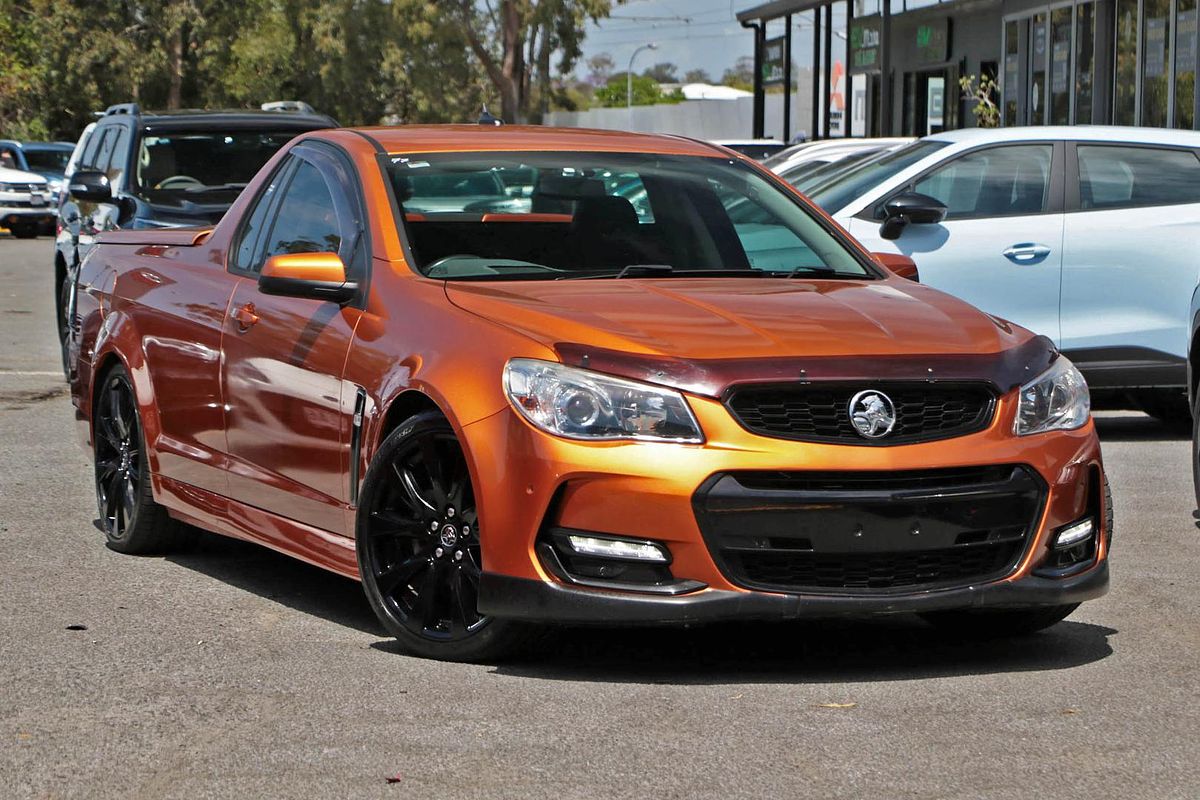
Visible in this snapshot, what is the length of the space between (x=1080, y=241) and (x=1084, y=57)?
1666cm

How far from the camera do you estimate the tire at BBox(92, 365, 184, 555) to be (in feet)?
24.0

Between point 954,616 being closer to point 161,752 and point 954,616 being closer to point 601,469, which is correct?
point 601,469

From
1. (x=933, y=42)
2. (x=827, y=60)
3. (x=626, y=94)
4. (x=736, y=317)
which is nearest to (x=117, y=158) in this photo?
(x=736, y=317)

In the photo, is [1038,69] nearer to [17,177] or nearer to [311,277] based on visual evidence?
[17,177]

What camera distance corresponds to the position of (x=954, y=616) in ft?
19.3

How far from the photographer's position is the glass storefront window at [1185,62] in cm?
2297

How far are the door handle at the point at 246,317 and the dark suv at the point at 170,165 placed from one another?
624 cm

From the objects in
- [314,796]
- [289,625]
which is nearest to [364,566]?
[289,625]

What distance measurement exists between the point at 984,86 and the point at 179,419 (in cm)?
2607

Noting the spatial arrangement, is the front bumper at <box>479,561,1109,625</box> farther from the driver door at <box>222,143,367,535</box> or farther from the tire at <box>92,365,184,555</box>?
the tire at <box>92,365,184,555</box>

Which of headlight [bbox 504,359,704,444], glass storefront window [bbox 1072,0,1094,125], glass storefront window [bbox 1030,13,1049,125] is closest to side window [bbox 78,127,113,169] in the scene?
headlight [bbox 504,359,704,444]

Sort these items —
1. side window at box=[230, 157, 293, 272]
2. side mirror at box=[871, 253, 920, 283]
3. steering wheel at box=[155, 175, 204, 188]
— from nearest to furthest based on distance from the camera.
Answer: side mirror at box=[871, 253, 920, 283]
side window at box=[230, 157, 293, 272]
steering wheel at box=[155, 175, 204, 188]

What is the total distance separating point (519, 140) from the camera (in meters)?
6.64

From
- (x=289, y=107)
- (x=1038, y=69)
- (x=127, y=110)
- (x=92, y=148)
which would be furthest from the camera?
(x=1038, y=69)
